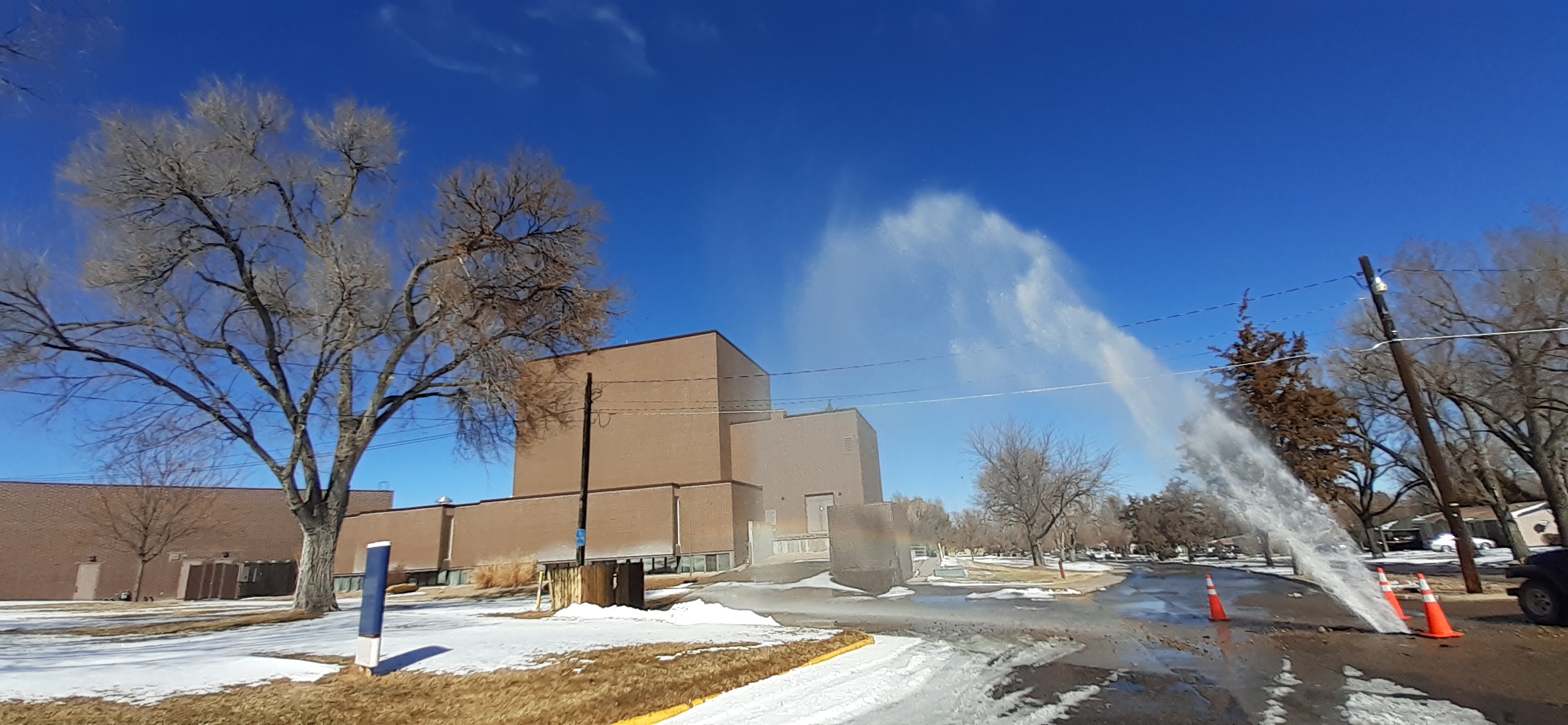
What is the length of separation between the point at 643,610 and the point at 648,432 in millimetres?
28092

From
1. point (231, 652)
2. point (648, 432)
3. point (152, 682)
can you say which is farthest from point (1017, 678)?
point (648, 432)

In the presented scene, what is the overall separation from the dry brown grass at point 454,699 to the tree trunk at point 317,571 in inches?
448

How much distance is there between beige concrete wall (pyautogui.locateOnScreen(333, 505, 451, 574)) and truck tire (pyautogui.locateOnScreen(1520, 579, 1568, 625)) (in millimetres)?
46124

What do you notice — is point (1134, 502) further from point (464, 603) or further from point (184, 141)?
Answer: point (184, 141)

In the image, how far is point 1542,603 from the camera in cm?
1080

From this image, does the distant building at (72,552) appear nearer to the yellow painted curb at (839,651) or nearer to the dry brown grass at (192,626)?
the dry brown grass at (192,626)

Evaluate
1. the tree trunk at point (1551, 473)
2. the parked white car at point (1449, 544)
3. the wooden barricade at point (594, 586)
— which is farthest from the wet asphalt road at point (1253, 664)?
the parked white car at point (1449, 544)

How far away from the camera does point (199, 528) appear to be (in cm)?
4547

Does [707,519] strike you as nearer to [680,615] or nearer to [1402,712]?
[680,615]

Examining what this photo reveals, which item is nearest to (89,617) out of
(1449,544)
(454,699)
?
(454,699)

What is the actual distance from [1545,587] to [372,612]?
1631 cm

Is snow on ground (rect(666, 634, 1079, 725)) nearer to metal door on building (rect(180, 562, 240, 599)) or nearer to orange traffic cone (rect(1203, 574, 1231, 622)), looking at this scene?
orange traffic cone (rect(1203, 574, 1231, 622))

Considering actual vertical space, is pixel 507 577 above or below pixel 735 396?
below

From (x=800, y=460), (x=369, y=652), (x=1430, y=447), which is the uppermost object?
(x=800, y=460)
